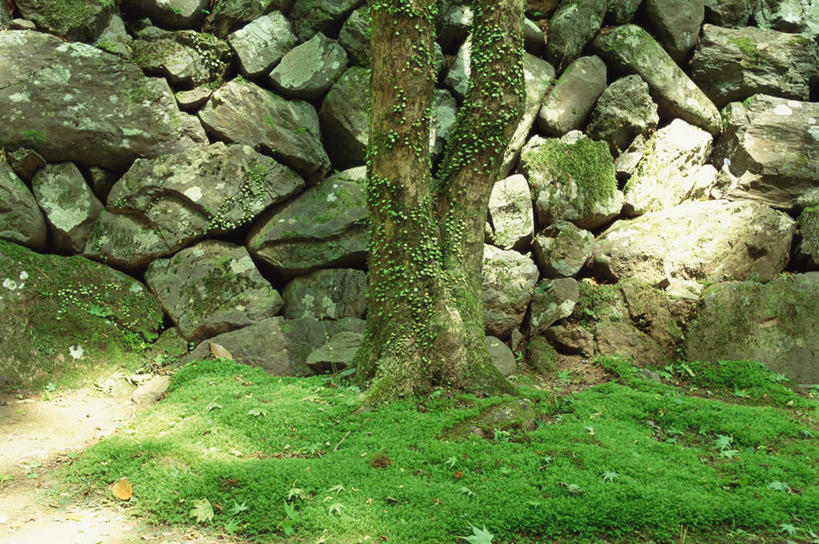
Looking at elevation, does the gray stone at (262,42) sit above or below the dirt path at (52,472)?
above

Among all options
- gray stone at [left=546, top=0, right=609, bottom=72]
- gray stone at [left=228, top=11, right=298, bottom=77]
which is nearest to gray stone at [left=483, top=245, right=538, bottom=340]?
gray stone at [left=546, top=0, right=609, bottom=72]

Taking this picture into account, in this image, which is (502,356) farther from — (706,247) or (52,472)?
(52,472)

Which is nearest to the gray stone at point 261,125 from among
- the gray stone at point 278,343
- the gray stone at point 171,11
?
the gray stone at point 171,11

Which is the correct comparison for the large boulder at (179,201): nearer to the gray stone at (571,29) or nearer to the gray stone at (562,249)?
the gray stone at (562,249)

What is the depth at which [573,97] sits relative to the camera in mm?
7699

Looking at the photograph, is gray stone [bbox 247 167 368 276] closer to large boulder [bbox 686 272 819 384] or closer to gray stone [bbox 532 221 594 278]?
gray stone [bbox 532 221 594 278]

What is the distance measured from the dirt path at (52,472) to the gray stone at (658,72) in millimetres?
7775

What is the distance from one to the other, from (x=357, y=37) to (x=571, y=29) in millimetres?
3163

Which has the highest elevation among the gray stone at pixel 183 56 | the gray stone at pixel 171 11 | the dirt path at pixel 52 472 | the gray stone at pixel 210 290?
the gray stone at pixel 171 11

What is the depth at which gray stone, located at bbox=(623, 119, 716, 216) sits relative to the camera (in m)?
7.68

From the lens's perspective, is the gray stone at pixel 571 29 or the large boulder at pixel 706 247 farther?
the gray stone at pixel 571 29

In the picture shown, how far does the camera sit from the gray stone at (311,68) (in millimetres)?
6918

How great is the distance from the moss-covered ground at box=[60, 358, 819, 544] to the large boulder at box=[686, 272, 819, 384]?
130 centimetres

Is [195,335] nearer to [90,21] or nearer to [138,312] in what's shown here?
[138,312]
